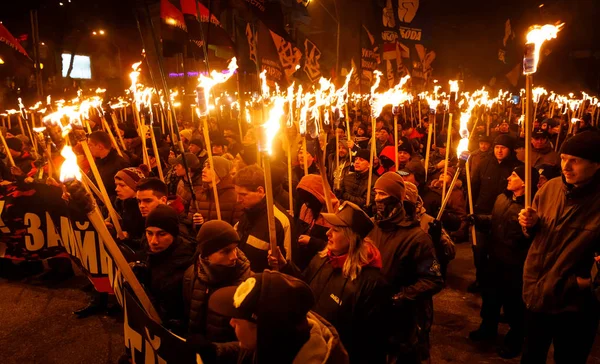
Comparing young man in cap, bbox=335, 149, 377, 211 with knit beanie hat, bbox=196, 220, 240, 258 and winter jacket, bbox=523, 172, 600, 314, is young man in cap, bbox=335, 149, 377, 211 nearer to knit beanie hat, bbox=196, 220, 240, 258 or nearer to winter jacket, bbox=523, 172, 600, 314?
winter jacket, bbox=523, 172, 600, 314

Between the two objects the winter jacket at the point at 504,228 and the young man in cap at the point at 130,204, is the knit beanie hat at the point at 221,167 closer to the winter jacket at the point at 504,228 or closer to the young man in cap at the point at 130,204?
the young man in cap at the point at 130,204

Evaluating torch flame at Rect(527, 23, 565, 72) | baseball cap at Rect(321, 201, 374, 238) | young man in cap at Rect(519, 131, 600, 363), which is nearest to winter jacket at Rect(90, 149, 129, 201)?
baseball cap at Rect(321, 201, 374, 238)

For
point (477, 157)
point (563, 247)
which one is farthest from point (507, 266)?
point (477, 157)

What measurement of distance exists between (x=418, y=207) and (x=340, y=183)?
2594 millimetres

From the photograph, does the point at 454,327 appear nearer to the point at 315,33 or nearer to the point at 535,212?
the point at 535,212

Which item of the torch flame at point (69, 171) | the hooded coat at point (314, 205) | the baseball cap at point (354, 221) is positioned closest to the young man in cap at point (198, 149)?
the hooded coat at point (314, 205)

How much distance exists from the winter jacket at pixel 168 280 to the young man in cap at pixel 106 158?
2823mm

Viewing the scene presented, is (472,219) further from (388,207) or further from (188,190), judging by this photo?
(188,190)

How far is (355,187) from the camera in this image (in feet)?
19.7

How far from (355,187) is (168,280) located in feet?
11.0

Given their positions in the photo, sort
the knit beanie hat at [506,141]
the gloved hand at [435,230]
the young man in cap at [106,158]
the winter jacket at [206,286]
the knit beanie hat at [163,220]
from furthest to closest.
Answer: the knit beanie hat at [506,141] < the young man in cap at [106,158] < the gloved hand at [435,230] < the knit beanie hat at [163,220] < the winter jacket at [206,286]

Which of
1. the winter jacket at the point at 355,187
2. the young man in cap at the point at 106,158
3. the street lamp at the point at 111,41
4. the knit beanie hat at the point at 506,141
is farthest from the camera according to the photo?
the street lamp at the point at 111,41

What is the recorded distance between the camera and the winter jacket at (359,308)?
2648 mm

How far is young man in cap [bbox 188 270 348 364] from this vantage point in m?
1.68
